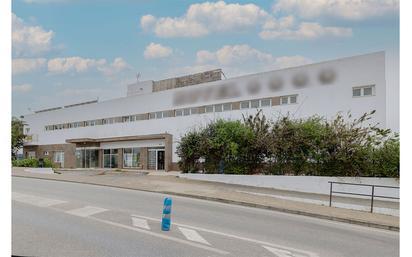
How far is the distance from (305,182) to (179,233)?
12452 millimetres

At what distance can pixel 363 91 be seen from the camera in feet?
69.4

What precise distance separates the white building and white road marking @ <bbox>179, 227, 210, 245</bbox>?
659 inches

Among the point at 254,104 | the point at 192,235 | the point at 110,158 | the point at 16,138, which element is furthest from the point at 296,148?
the point at 16,138

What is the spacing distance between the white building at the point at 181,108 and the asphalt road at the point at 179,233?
13352mm

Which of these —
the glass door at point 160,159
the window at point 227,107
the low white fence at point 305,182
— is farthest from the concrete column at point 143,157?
the low white fence at point 305,182

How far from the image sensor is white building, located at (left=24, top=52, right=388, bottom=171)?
70.4ft

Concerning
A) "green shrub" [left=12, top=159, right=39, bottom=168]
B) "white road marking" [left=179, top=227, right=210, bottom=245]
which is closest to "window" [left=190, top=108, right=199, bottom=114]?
"green shrub" [left=12, top=159, right=39, bottom=168]

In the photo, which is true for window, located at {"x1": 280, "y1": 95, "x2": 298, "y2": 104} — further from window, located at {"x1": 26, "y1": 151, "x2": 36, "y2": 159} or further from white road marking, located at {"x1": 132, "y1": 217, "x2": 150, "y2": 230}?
window, located at {"x1": 26, "y1": 151, "x2": 36, "y2": 159}

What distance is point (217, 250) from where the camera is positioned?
21.0ft

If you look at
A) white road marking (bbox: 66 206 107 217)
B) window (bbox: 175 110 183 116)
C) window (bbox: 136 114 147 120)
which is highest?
window (bbox: 175 110 183 116)

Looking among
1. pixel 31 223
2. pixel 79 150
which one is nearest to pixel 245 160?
pixel 31 223

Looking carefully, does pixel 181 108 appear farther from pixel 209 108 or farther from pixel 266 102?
pixel 266 102

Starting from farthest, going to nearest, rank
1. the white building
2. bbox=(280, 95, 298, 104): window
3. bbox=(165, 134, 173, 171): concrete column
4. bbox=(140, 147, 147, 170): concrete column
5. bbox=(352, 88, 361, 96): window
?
bbox=(140, 147, 147, 170): concrete column < bbox=(165, 134, 173, 171): concrete column < bbox=(280, 95, 298, 104): window < the white building < bbox=(352, 88, 361, 96): window

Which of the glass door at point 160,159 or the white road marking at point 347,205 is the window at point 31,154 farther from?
the white road marking at point 347,205
